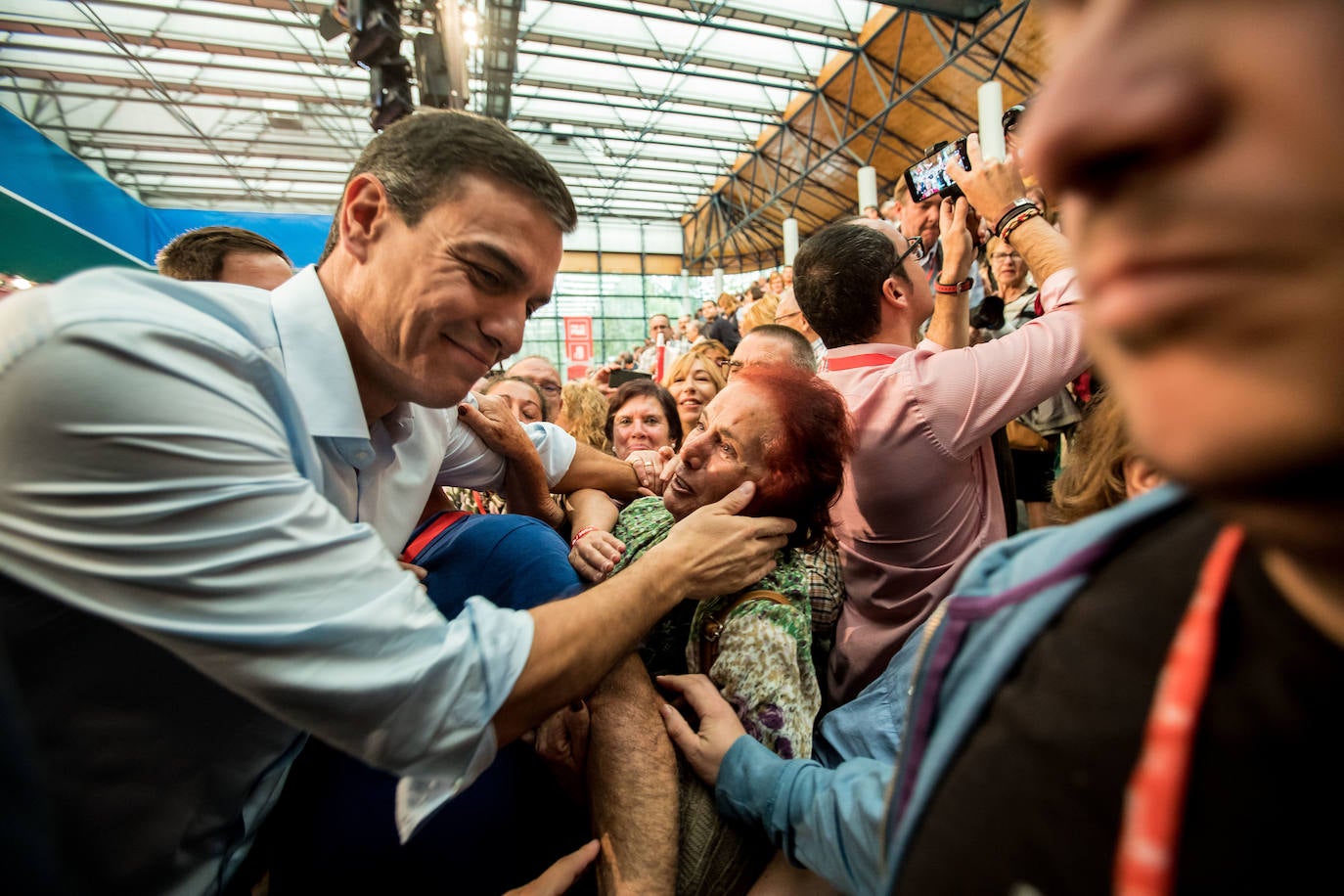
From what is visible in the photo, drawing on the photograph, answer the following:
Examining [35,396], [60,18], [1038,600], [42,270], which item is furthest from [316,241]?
[1038,600]

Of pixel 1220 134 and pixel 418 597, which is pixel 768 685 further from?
pixel 1220 134

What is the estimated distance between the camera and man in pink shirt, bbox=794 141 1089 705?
5.27ft

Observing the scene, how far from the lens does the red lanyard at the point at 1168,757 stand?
0.37 metres

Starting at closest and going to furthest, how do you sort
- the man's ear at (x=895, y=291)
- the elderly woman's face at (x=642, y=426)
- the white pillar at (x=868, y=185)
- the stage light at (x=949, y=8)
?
the man's ear at (x=895, y=291)
the elderly woman's face at (x=642, y=426)
the stage light at (x=949, y=8)
the white pillar at (x=868, y=185)

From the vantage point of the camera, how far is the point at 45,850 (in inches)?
26.0

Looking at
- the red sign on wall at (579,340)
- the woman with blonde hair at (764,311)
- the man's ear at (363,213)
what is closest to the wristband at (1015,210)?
the man's ear at (363,213)

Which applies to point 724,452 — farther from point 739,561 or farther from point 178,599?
point 178,599

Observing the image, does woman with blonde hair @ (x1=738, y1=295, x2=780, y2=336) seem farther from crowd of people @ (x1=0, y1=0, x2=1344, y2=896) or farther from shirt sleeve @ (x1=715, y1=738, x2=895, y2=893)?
shirt sleeve @ (x1=715, y1=738, x2=895, y2=893)

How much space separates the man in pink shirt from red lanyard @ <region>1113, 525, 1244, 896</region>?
1275 millimetres

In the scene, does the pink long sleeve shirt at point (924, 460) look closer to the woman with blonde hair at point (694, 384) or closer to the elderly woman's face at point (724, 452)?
the elderly woman's face at point (724, 452)

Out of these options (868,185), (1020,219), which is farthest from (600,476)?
(868,185)

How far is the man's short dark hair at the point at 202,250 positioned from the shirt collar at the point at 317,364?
1.39m

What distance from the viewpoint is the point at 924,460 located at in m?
1.66

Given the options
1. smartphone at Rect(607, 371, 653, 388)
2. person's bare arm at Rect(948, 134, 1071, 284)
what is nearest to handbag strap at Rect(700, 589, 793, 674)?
person's bare arm at Rect(948, 134, 1071, 284)
